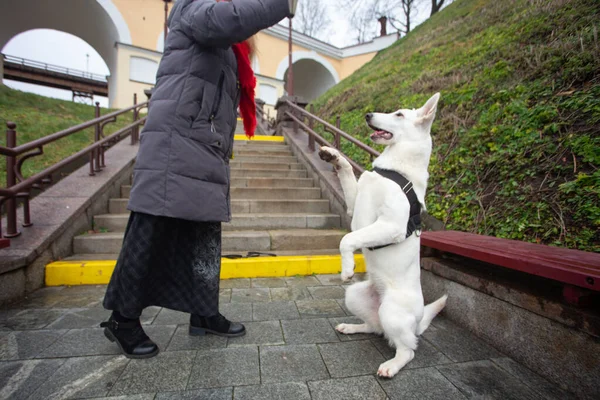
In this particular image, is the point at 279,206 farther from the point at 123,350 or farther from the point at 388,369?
the point at 388,369

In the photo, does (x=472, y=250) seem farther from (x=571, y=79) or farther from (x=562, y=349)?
(x=571, y=79)

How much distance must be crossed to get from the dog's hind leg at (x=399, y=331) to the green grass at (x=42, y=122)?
5.41 m

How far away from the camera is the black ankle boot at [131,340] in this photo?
166 centimetres

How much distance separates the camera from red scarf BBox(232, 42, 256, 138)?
1838mm

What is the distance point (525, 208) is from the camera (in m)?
2.79

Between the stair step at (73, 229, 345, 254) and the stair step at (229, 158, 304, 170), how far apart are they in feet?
7.02

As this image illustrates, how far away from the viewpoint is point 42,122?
6.27m

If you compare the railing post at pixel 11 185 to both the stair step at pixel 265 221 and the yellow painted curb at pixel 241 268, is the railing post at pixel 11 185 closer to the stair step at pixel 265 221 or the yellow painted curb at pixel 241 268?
the yellow painted curb at pixel 241 268

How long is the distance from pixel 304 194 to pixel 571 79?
150 inches

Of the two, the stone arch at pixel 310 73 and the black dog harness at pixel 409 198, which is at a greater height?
the stone arch at pixel 310 73

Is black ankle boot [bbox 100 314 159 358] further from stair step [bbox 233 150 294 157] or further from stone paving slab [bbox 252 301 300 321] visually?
stair step [bbox 233 150 294 157]

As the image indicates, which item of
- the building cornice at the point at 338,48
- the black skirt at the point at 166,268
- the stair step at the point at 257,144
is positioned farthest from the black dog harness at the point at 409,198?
the building cornice at the point at 338,48

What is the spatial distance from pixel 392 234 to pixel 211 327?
4.39 feet

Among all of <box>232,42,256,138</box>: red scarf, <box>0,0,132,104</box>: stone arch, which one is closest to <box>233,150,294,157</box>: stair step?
<box>232,42,256,138</box>: red scarf
